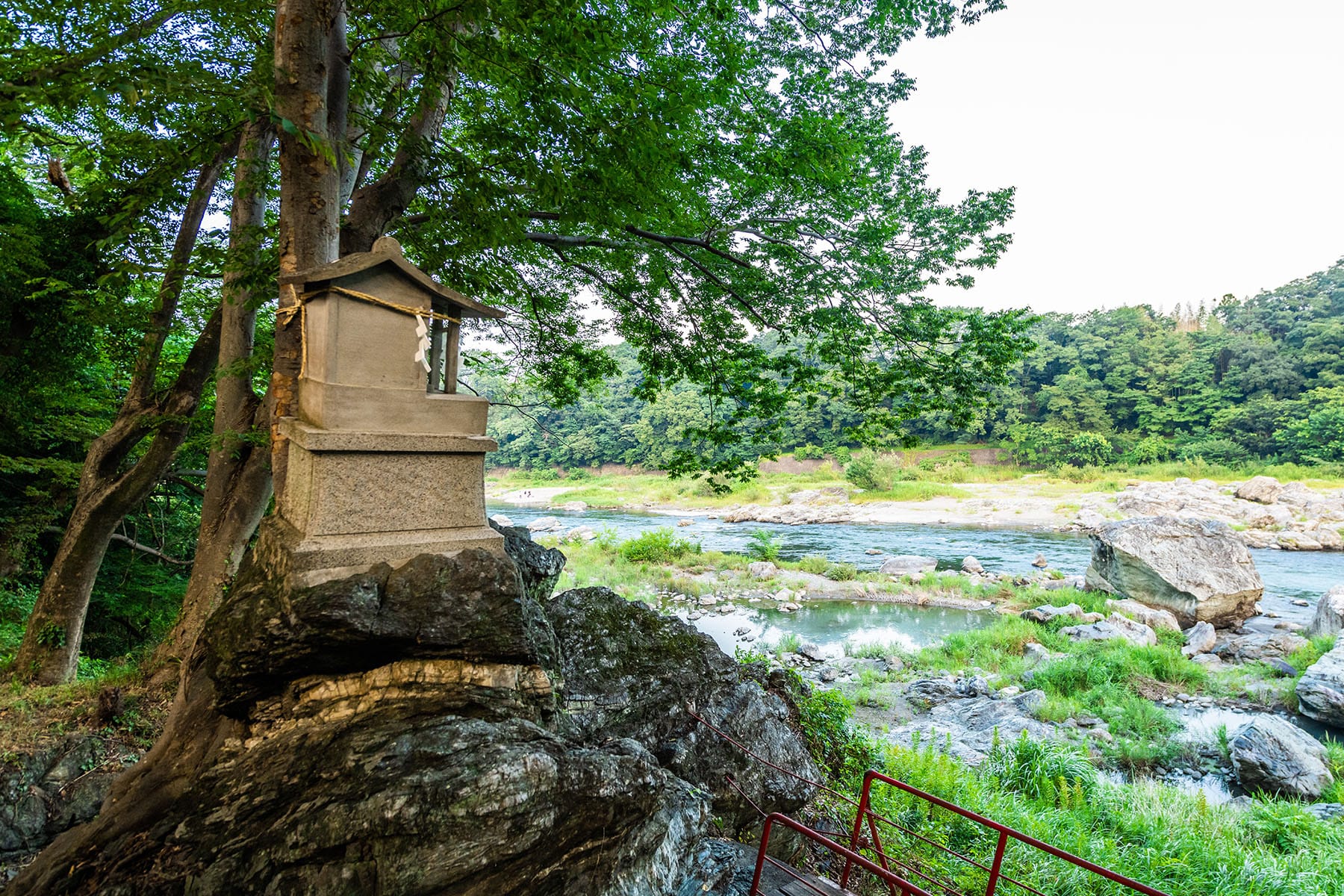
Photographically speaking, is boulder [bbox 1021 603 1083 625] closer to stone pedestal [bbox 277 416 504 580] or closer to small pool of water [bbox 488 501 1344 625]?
small pool of water [bbox 488 501 1344 625]

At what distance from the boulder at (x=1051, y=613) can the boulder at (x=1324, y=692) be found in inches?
169

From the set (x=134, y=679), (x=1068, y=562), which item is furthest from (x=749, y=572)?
(x=134, y=679)

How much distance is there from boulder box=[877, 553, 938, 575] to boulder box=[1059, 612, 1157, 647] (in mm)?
6200

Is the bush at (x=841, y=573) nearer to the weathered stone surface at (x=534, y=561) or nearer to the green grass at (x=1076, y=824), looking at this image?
the green grass at (x=1076, y=824)

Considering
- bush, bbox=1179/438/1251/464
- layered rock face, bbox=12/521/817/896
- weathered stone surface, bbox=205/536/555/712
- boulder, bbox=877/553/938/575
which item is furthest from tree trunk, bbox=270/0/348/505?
bush, bbox=1179/438/1251/464

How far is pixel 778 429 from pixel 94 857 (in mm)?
6379

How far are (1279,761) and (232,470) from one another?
12790mm

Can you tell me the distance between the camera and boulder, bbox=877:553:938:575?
1975 centimetres

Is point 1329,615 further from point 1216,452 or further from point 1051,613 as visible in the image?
point 1216,452

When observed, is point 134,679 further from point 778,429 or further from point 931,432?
point 931,432

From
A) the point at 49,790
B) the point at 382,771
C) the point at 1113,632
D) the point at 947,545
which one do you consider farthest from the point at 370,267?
the point at 947,545

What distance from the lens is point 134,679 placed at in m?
5.17

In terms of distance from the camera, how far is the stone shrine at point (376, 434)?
2.93m

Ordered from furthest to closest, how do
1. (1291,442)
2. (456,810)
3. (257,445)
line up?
(1291,442)
(257,445)
(456,810)
